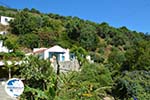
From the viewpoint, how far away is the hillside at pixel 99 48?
27.2 metres

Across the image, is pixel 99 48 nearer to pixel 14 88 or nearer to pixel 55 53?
pixel 55 53

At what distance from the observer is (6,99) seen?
19.3 m

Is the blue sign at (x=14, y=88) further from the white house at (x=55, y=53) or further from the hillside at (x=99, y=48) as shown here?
the white house at (x=55, y=53)

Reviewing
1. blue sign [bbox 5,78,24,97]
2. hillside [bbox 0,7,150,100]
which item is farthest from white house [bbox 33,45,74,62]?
blue sign [bbox 5,78,24,97]

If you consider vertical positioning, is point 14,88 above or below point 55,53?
below

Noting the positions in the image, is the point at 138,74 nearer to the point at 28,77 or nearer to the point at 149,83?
the point at 149,83

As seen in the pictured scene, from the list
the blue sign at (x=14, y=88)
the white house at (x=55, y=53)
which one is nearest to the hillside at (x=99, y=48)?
the white house at (x=55, y=53)

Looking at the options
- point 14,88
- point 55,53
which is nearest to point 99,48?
point 55,53

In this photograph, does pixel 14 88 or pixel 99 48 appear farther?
pixel 99 48

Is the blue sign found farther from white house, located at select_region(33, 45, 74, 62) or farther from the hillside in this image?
white house, located at select_region(33, 45, 74, 62)

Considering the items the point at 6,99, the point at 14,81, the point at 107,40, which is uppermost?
the point at 107,40

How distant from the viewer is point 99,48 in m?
58.7

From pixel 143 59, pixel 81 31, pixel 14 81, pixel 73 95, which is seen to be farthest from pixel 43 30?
pixel 14 81

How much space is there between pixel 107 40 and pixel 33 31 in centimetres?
1476
